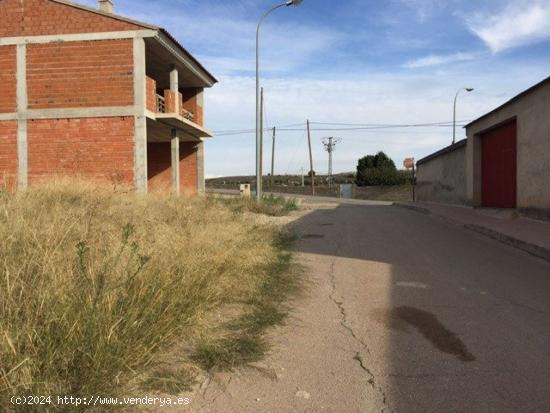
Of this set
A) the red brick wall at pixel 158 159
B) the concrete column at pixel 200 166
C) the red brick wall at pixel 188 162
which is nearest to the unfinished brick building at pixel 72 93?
the red brick wall at pixel 158 159

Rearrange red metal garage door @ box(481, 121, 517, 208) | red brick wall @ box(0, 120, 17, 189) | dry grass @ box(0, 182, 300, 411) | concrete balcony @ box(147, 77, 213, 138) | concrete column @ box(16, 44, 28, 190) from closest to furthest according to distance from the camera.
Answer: dry grass @ box(0, 182, 300, 411), red metal garage door @ box(481, 121, 517, 208), concrete column @ box(16, 44, 28, 190), red brick wall @ box(0, 120, 17, 189), concrete balcony @ box(147, 77, 213, 138)

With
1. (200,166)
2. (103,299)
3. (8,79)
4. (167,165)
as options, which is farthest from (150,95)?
(103,299)

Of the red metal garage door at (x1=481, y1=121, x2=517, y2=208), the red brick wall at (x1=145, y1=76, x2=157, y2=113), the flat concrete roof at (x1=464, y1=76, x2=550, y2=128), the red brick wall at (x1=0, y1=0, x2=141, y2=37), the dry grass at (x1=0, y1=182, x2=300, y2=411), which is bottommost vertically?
the dry grass at (x1=0, y1=182, x2=300, y2=411)

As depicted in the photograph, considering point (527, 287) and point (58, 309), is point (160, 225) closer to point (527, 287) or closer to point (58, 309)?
point (58, 309)

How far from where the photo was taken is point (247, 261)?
21.3ft

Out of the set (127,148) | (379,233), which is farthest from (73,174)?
(379,233)

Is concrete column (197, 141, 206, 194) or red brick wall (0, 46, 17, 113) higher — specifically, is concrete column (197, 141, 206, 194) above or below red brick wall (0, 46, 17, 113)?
below

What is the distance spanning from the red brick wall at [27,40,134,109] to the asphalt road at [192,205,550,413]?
1341cm

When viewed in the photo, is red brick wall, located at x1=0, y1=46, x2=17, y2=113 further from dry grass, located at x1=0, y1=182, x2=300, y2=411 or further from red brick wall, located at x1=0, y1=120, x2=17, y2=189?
dry grass, located at x1=0, y1=182, x2=300, y2=411

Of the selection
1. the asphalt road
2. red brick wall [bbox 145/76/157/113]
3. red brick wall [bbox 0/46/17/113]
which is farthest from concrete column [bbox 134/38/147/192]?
the asphalt road

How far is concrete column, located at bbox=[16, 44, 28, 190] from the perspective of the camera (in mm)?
19734

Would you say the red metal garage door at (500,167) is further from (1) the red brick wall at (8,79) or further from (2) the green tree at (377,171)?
(2) the green tree at (377,171)

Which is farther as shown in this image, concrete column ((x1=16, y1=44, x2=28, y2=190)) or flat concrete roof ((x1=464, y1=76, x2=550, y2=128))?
concrete column ((x1=16, y1=44, x2=28, y2=190))

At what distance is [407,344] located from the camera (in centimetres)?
459
